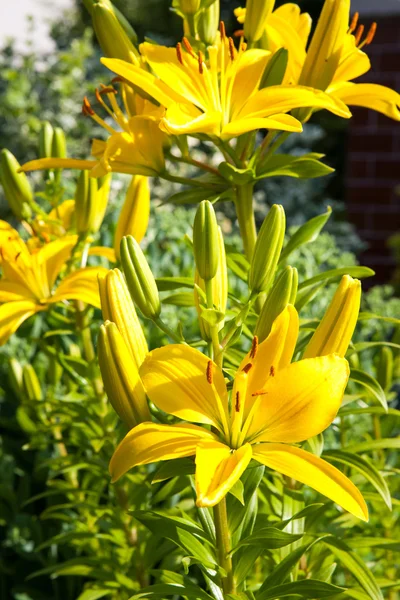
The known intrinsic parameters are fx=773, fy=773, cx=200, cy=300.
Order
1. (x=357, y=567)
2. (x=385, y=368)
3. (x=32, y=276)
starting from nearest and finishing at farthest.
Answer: (x=357, y=567)
(x=32, y=276)
(x=385, y=368)

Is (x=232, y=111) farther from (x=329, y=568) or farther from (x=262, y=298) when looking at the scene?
(x=329, y=568)

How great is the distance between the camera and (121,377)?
61 centimetres

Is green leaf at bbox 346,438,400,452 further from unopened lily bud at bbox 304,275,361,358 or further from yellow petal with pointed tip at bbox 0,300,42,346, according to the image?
yellow petal with pointed tip at bbox 0,300,42,346

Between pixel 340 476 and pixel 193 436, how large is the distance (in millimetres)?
117

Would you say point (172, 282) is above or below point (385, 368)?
above

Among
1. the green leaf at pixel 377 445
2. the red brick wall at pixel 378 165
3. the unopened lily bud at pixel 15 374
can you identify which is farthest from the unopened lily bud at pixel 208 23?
the red brick wall at pixel 378 165

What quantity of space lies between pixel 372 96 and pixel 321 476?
0.40 m

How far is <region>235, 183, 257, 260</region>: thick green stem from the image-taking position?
0.80m

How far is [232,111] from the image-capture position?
0.77m

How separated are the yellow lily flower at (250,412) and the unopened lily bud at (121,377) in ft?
0.05

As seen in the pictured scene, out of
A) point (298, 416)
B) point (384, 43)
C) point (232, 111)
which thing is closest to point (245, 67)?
point (232, 111)

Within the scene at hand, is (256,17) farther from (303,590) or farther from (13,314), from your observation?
(303,590)

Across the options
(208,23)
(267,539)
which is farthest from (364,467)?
(208,23)

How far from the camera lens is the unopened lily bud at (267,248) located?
0.66 meters
